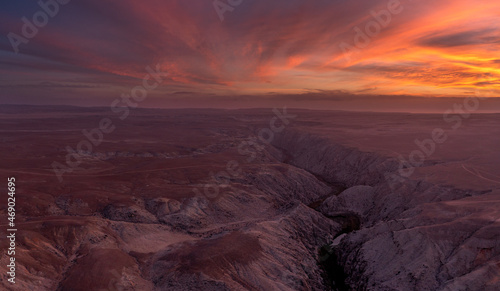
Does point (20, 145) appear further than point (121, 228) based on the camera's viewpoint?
Yes

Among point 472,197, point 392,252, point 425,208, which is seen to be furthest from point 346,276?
point 472,197

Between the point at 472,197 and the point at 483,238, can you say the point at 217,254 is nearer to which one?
the point at 483,238

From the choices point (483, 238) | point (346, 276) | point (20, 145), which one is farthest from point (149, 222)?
point (20, 145)

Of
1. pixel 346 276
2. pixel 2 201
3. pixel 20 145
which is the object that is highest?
pixel 20 145

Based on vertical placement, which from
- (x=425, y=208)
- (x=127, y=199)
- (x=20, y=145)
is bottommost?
(x=425, y=208)

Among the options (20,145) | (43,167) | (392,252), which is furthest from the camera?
(20,145)

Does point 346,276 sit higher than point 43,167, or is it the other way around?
point 43,167

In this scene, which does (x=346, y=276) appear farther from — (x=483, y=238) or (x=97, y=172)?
(x=97, y=172)

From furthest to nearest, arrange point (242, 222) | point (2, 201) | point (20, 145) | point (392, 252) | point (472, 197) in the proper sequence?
1. point (20, 145)
2. point (242, 222)
3. point (2, 201)
4. point (472, 197)
5. point (392, 252)

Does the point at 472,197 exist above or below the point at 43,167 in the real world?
below
